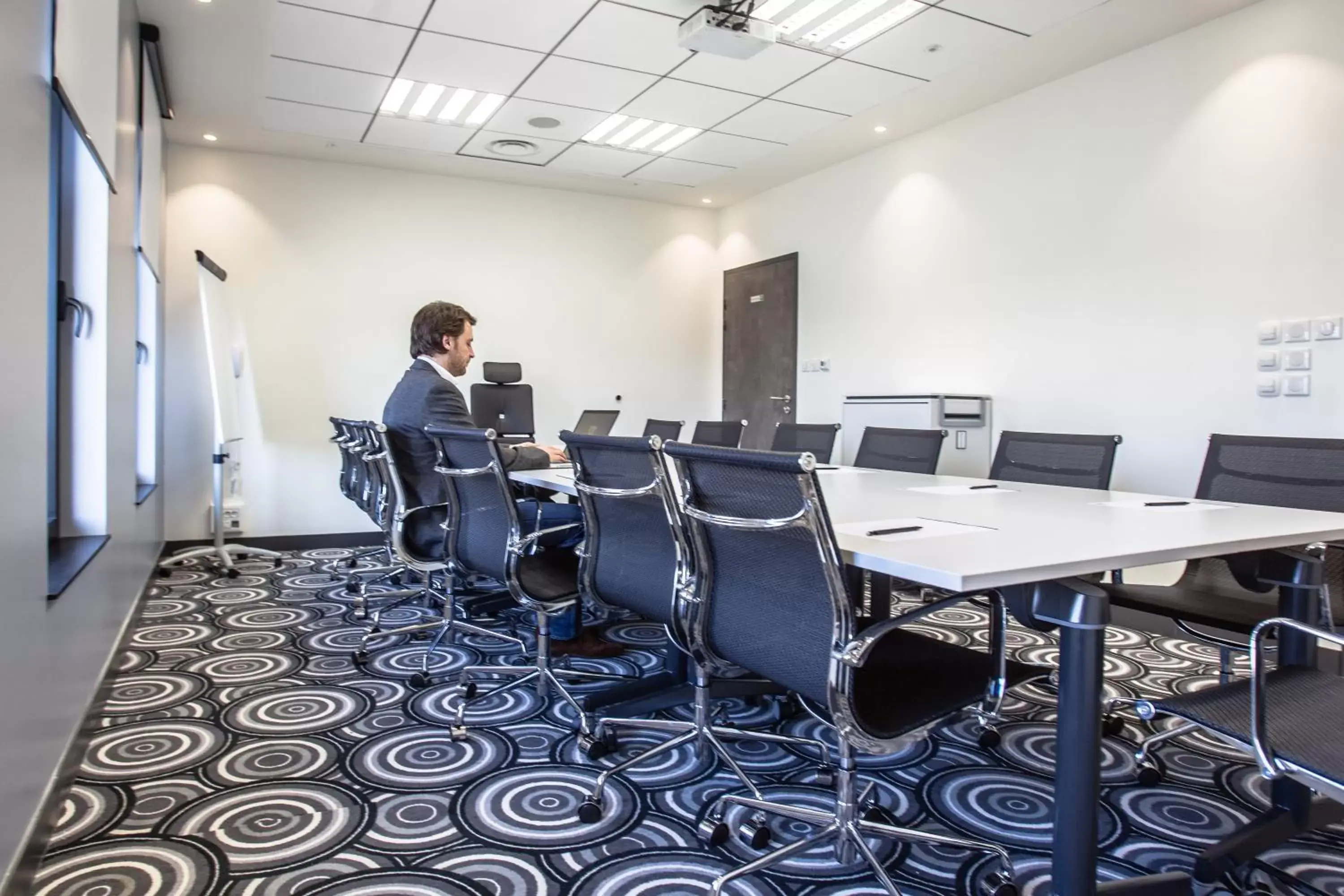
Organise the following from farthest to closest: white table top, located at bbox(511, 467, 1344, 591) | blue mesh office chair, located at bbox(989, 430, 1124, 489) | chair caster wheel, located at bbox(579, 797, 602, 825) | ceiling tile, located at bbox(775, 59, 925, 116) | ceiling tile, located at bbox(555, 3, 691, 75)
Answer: ceiling tile, located at bbox(775, 59, 925, 116) → ceiling tile, located at bbox(555, 3, 691, 75) → blue mesh office chair, located at bbox(989, 430, 1124, 489) → chair caster wheel, located at bbox(579, 797, 602, 825) → white table top, located at bbox(511, 467, 1344, 591)

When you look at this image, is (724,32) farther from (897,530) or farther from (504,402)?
(504,402)

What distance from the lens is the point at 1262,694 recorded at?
1.30m

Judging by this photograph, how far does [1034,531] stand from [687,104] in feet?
13.7

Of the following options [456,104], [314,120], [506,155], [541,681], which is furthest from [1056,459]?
[314,120]

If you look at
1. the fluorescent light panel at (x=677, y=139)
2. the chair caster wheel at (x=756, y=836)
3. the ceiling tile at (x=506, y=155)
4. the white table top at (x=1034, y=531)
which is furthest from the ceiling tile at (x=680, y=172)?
the chair caster wheel at (x=756, y=836)

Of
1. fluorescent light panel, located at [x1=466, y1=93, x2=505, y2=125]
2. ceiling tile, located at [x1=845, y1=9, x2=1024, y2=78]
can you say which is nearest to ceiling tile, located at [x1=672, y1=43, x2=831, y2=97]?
ceiling tile, located at [x1=845, y1=9, x2=1024, y2=78]

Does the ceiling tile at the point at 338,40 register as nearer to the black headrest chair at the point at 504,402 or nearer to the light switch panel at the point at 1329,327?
the black headrest chair at the point at 504,402

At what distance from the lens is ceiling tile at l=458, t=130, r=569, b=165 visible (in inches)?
228

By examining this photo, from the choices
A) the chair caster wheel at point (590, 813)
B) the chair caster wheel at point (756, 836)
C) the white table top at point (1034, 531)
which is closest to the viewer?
the white table top at point (1034, 531)

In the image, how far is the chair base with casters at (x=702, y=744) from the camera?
74.9 inches

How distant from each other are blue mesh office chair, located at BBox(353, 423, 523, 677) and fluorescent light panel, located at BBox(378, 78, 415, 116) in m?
2.48

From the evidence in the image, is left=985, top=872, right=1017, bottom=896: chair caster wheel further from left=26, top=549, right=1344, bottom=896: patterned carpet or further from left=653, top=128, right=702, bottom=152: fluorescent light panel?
left=653, top=128, right=702, bottom=152: fluorescent light panel

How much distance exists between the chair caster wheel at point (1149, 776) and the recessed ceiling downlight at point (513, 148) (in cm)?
543

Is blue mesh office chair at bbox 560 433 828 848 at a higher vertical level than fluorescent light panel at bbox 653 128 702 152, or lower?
lower
